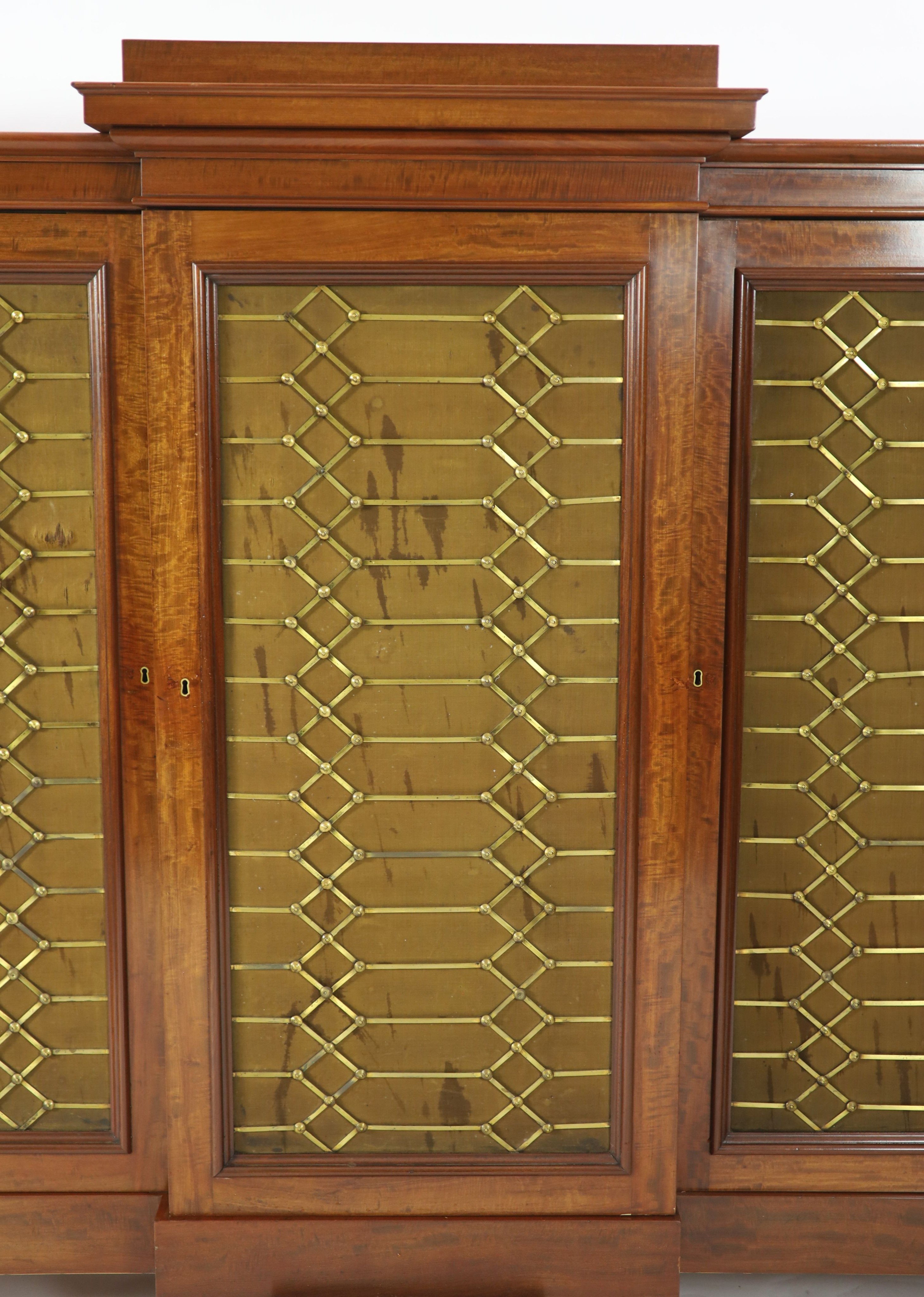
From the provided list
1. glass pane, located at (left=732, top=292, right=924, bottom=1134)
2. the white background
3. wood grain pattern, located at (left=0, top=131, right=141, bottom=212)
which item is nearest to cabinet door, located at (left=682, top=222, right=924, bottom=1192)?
glass pane, located at (left=732, top=292, right=924, bottom=1134)

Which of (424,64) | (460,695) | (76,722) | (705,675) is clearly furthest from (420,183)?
(76,722)

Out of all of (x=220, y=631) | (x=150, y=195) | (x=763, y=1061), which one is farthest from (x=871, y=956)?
(x=150, y=195)

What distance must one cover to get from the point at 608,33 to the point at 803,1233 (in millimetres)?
2778

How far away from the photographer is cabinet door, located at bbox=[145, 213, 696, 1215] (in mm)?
1821

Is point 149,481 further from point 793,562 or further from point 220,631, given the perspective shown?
point 793,562

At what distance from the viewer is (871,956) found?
2082 millimetres

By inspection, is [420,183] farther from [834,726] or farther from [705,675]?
[834,726]

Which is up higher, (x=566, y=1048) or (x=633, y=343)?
(x=633, y=343)

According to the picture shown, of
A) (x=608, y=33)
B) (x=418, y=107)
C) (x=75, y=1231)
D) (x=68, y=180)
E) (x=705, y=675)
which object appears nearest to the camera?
(x=418, y=107)

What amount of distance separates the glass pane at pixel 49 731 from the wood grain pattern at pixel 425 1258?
0.35 meters

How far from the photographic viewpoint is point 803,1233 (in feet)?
6.95

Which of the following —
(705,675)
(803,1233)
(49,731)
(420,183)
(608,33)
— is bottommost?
(803,1233)

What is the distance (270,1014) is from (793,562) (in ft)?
4.54

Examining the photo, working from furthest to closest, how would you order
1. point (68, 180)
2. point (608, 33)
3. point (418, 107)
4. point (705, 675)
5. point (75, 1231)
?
point (608, 33)
point (75, 1231)
point (705, 675)
point (68, 180)
point (418, 107)
